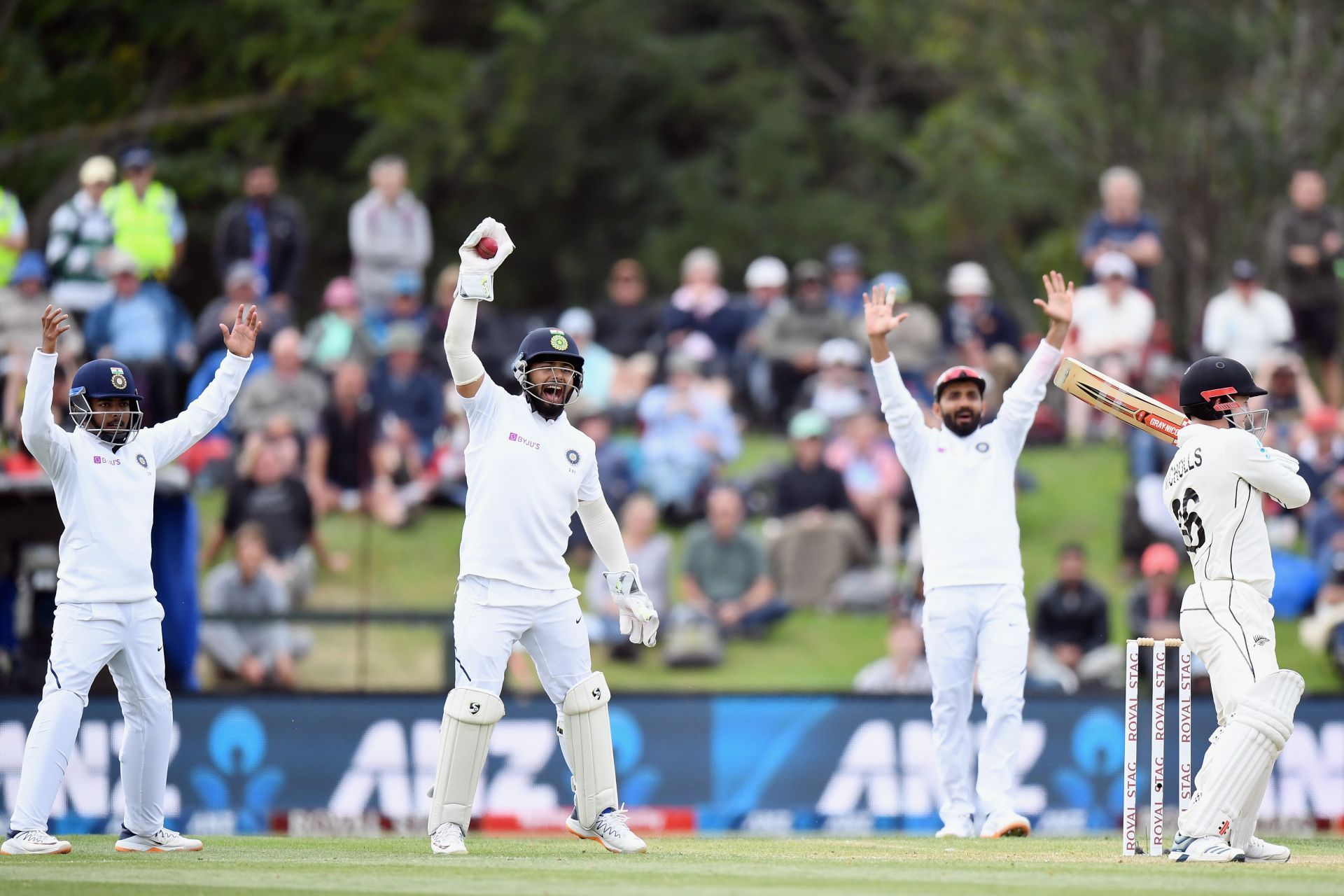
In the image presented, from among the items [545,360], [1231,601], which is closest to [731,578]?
[545,360]

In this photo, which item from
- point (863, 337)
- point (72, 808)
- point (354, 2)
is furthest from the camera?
point (354, 2)

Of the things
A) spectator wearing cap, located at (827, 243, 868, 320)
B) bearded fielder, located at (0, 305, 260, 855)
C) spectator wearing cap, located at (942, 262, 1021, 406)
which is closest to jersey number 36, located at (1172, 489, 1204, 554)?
bearded fielder, located at (0, 305, 260, 855)

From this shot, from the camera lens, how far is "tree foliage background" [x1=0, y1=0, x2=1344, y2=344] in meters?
24.8

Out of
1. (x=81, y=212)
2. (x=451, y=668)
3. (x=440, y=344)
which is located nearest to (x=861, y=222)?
(x=440, y=344)

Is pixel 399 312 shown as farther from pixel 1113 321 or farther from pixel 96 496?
pixel 96 496

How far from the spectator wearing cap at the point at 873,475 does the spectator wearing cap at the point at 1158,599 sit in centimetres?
266

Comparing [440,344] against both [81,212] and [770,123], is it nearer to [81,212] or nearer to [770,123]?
[81,212]

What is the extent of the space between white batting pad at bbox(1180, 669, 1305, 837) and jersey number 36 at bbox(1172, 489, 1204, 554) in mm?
722

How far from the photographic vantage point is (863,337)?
20.4 metres

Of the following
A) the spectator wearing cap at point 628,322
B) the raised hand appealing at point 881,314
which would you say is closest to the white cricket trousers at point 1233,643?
the raised hand appealing at point 881,314

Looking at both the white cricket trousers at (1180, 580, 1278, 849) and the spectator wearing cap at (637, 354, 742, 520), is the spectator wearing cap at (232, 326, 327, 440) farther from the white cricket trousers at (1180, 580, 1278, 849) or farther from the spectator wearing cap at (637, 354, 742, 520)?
the white cricket trousers at (1180, 580, 1278, 849)

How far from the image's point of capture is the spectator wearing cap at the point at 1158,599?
15.9m

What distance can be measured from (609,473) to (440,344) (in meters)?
3.05

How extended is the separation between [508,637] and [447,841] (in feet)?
3.23
